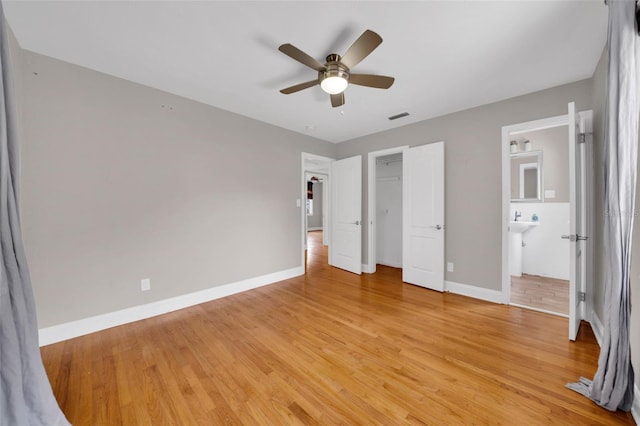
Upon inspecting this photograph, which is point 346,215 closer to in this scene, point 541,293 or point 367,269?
point 367,269

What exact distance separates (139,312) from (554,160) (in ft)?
20.4

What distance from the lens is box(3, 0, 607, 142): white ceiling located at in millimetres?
1662

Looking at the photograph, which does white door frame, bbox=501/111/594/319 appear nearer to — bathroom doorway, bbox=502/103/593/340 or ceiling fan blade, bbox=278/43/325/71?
bathroom doorway, bbox=502/103/593/340

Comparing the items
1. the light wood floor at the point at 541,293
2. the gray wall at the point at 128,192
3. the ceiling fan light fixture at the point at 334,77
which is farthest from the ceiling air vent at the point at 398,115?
the light wood floor at the point at 541,293

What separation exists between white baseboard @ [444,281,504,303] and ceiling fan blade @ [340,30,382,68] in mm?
3169

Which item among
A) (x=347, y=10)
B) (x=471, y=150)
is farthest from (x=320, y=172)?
(x=347, y=10)

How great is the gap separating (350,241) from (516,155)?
319 cm

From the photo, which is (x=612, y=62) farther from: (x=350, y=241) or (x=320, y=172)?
(x=320, y=172)

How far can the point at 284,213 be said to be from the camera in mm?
4102

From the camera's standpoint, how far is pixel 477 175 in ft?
10.6

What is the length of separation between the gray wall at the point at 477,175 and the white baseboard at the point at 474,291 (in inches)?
2.2

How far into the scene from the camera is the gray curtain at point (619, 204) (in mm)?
1361

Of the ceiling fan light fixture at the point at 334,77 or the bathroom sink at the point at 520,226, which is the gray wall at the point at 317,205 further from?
the ceiling fan light fixture at the point at 334,77

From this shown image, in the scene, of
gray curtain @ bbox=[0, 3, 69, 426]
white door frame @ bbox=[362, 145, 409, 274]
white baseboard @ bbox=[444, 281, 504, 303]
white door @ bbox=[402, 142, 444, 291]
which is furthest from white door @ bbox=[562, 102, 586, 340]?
gray curtain @ bbox=[0, 3, 69, 426]
